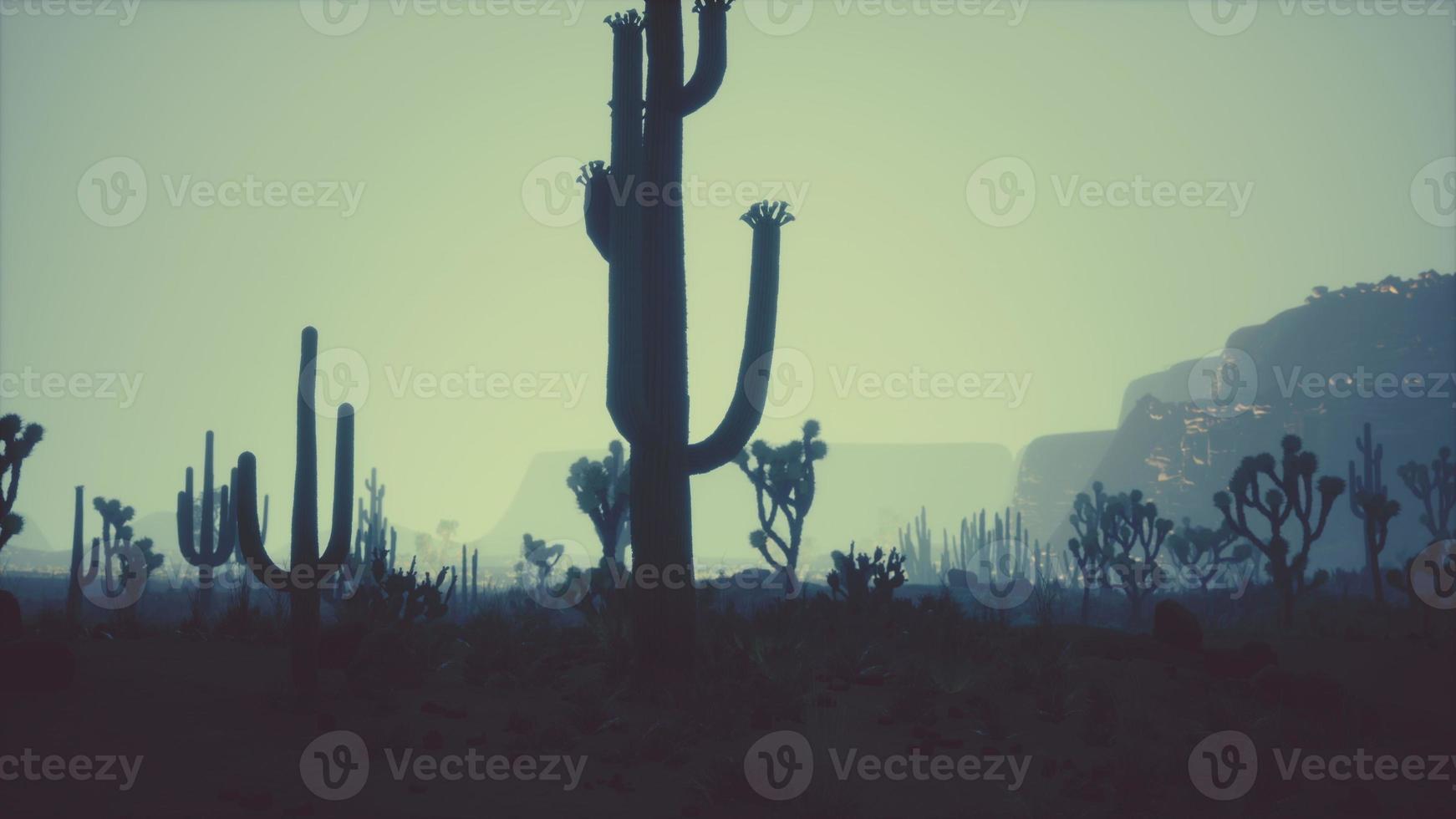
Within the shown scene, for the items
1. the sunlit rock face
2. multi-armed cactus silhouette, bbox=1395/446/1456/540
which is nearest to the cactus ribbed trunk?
multi-armed cactus silhouette, bbox=1395/446/1456/540

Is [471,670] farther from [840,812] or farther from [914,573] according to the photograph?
[914,573]

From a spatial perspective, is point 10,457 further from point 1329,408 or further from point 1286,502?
point 1329,408

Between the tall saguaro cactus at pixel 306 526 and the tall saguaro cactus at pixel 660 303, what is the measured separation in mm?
2708
